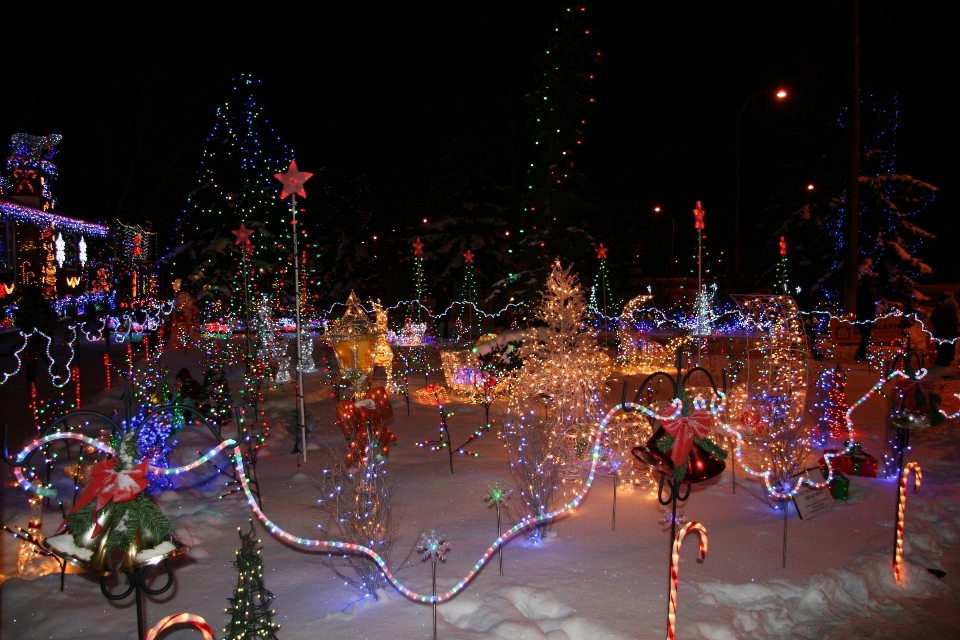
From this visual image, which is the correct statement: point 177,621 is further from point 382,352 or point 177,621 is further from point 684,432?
point 382,352

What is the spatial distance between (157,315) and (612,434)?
17.5 m

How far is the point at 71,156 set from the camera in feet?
94.6

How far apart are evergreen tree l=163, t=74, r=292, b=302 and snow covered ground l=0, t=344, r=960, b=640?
538 inches

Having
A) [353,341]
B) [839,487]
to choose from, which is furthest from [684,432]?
[353,341]

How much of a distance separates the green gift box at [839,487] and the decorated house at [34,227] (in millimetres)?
23874

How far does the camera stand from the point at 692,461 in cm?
415

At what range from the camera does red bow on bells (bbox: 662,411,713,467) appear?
3.90 metres

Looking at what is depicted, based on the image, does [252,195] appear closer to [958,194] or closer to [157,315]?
[157,315]

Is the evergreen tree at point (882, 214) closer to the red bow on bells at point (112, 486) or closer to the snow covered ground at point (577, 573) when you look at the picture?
the snow covered ground at point (577, 573)

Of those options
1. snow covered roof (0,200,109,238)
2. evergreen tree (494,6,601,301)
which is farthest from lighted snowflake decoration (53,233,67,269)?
evergreen tree (494,6,601,301)

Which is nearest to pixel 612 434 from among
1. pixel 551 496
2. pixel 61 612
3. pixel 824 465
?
pixel 551 496

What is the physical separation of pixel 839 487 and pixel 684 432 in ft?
14.1

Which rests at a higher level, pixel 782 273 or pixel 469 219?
pixel 469 219

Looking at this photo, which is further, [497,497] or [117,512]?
[497,497]
